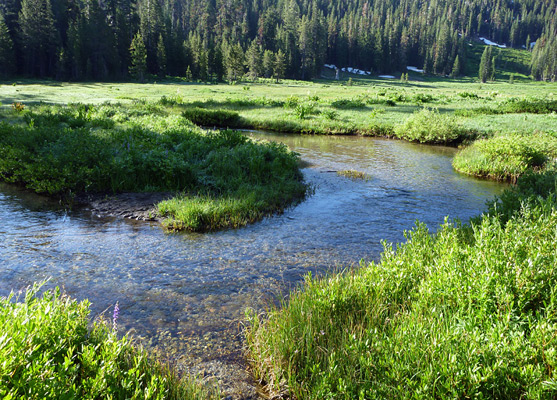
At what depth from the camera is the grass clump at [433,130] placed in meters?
26.5

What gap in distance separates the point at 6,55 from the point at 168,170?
273ft

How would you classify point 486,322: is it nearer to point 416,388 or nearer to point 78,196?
point 416,388

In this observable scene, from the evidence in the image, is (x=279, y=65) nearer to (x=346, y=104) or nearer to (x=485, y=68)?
(x=346, y=104)

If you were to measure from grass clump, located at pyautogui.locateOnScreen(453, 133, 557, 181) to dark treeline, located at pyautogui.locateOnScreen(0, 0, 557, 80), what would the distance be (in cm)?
8173

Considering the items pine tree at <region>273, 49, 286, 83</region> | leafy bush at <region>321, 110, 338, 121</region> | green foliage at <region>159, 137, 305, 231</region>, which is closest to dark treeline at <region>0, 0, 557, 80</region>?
pine tree at <region>273, 49, 286, 83</region>

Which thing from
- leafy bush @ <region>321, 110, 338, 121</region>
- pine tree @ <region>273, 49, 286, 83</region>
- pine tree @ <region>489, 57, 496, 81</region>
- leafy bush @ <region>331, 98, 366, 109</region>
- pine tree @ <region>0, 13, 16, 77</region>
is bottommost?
leafy bush @ <region>321, 110, 338, 121</region>

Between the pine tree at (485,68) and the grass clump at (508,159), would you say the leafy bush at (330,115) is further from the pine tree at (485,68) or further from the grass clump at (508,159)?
the pine tree at (485,68)

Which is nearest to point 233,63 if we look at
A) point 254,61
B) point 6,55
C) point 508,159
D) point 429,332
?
point 254,61

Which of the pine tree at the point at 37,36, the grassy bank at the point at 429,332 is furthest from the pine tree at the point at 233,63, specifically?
the grassy bank at the point at 429,332

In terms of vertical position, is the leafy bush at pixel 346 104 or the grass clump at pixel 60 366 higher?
the leafy bush at pixel 346 104

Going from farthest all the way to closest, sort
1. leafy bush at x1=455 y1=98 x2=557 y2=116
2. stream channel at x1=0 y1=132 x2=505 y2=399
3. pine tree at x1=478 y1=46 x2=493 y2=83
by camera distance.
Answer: pine tree at x1=478 y1=46 x2=493 y2=83 → leafy bush at x1=455 y1=98 x2=557 y2=116 → stream channel at x1=0 y1=132 x2=505 y2=399

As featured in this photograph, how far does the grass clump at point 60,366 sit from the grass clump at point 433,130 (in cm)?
2579

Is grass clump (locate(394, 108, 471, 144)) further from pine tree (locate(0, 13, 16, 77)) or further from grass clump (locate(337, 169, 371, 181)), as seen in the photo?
pine tree (locate(0, 13, 16, 77))

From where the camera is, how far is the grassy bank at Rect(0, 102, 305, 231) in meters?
11.5
